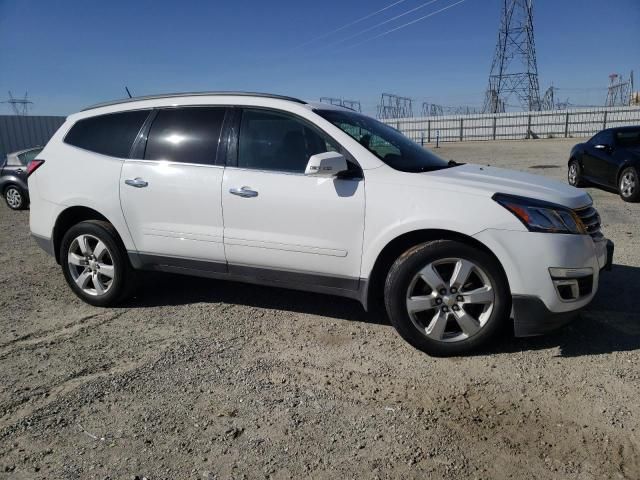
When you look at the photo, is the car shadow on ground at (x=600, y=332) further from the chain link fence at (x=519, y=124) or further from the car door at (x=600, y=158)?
the chain link fence at (x=519, y=124)

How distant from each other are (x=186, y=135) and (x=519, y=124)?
121 ft

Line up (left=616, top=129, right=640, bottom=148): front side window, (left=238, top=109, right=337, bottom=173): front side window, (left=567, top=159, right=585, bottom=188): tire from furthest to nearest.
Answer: (left=567, top=159, right=585, bottom=188): tire < (left=616, top=129, right=640, bottom=148): front side window < (left=238, top=109, right=337, bottom=173): front side window

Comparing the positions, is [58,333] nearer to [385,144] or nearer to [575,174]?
[385,144]

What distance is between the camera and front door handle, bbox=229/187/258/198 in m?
3.61

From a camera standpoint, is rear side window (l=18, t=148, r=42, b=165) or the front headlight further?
rear side window (l=18, t=148, r=42, b=165)

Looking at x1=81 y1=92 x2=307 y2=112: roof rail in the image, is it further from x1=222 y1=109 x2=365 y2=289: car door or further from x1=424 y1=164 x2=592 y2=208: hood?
x1=424 y1=164 x2=592 y2=208: hood

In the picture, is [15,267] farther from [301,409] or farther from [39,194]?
[301,409]

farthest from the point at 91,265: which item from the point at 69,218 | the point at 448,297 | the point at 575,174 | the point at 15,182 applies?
the point at 575,174

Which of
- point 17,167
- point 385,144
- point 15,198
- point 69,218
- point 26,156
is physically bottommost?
point 15,198

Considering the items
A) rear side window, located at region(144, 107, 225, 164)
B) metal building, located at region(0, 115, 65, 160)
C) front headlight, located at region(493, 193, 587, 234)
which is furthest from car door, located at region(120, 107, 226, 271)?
metal building, located at region(0, 115, 65, 160)

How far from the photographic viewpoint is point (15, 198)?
11.6 metres

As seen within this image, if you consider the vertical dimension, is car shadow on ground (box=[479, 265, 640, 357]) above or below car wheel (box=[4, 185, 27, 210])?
below

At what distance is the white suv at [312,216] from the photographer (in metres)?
3.11

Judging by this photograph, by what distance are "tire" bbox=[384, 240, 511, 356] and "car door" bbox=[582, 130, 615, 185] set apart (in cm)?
786
